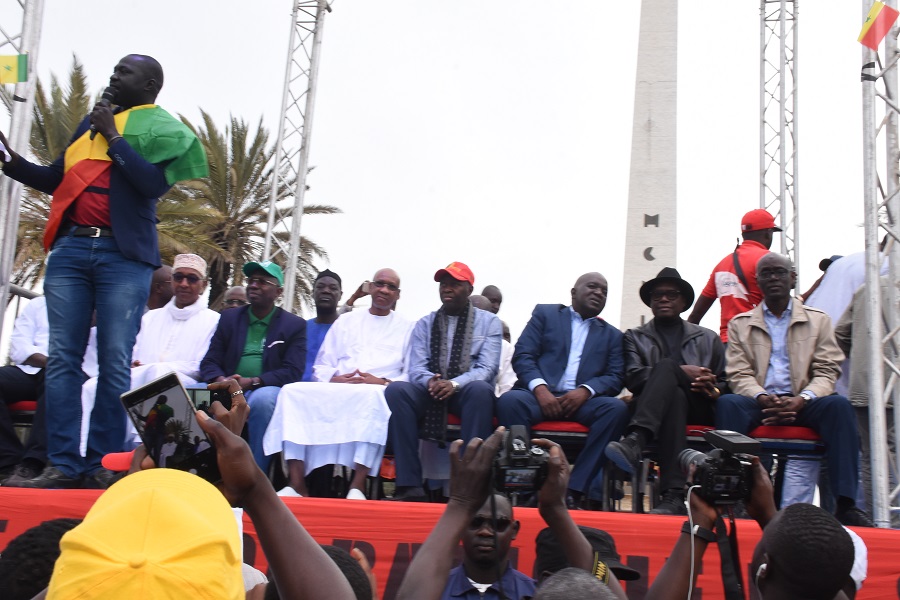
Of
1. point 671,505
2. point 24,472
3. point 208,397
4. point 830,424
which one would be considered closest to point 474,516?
point 208,397

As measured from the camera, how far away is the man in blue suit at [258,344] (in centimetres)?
629

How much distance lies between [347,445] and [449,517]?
11.8 feet

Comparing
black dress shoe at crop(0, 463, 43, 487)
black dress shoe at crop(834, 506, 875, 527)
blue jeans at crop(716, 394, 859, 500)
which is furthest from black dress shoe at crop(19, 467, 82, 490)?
black dress shoe at crop(834, 506, 875, 527)

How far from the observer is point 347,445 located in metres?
5.97

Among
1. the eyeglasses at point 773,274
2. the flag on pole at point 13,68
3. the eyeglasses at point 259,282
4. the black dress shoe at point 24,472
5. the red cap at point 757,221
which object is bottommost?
the black dress shoe at point 24,472

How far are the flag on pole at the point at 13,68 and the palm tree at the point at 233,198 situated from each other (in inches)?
488

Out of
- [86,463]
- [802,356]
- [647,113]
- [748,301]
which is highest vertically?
[647,113]

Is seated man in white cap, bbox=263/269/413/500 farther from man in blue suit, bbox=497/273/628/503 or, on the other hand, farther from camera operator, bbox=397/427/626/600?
camera operator, bbox=397/427/626/600

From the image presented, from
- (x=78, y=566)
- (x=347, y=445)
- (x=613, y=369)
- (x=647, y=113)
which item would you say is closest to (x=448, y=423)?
(x=347, y=445)

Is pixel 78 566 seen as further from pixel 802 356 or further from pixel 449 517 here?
pixel 802 356

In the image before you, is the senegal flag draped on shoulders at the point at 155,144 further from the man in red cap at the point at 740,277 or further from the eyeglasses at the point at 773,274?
the man in red cap at the point at 740,277

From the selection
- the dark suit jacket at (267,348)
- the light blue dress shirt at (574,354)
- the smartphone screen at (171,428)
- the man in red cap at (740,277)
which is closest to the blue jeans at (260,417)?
the dark suit jacket at (267,348)

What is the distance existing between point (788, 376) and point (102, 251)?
4.06 meters

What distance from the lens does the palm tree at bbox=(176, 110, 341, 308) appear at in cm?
1819
